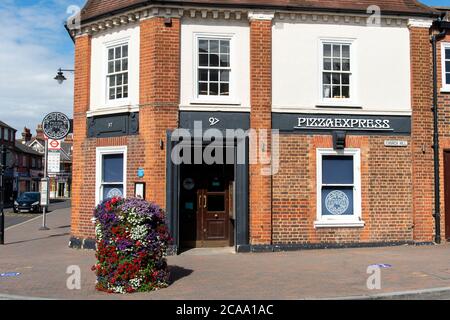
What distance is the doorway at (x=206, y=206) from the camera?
514 inches

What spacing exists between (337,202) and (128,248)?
266 inches

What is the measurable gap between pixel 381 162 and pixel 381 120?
1165mm

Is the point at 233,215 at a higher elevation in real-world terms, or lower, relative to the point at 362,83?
lower

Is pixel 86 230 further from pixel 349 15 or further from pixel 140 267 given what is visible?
pixel 349 15

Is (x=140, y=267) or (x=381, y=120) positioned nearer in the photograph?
(x=140, y=267)

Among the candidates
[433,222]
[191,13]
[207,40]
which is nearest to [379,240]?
[433,222]

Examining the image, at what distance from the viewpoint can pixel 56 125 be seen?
18.0m

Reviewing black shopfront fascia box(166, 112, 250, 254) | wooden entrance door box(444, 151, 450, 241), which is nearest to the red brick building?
black shopfront fascia box(166, 112, 250, 254)

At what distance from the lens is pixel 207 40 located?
42.1 feet

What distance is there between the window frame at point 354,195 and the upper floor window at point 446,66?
3408mm

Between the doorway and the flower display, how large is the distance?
14.8ft

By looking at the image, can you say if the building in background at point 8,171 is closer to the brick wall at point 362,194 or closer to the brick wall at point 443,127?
the brick wall at point 362,194

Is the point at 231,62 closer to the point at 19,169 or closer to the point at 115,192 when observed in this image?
the point at 115,192

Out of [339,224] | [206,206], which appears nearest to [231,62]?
[206,206]
